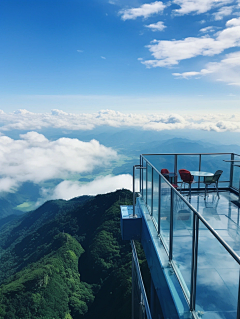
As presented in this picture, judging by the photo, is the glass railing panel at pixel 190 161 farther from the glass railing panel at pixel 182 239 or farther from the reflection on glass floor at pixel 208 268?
the glass railing panel at pixel 182 239

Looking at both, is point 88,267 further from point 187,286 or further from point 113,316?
point 187,286

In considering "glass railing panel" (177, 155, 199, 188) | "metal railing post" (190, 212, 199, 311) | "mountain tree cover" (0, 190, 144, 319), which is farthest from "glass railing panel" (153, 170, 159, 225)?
"mountain tree cover" (0, 190, 144, 319)

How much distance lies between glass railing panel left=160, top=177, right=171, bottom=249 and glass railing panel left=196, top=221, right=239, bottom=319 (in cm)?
143

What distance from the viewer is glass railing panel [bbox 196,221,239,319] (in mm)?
2424

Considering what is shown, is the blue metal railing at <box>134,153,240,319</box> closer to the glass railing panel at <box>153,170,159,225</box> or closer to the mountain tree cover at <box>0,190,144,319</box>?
the glass railing panel at <box>153,170,159,225</box>

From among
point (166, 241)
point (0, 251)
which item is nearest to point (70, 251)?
point (0, 251)

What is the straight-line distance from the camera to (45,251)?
287ft

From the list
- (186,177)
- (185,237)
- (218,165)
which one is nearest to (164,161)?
(186,177)

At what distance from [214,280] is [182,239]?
891 mm

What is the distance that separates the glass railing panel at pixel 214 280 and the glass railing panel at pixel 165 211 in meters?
1.43

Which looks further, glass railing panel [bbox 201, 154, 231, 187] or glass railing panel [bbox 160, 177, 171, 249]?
glass railing panel [bbox 201, 154, 231, 187]

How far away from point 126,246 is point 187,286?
70.9m

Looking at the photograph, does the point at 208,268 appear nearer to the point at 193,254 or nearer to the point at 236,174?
the point at 193,254

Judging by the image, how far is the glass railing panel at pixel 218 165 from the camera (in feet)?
29.6
